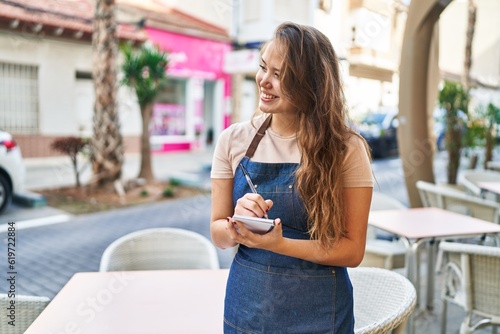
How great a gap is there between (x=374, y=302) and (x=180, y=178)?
8.24m

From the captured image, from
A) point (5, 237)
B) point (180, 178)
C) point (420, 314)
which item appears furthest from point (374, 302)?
point (180, 178)

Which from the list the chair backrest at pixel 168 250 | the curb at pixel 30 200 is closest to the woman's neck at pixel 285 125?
the chair backrest at pixel 168 250

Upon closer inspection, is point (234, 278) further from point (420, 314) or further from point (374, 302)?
point (420, 314)

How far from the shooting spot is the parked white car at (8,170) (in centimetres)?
665

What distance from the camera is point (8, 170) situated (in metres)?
6.70

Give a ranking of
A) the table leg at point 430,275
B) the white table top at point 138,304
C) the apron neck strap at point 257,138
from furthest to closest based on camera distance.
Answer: the table leg at point 430,275 → the white table top at point 138,304 → the apron neck strap at point 257,138

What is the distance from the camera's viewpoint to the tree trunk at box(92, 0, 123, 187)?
27.8 ft

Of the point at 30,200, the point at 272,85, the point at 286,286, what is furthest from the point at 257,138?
the point at 30,200

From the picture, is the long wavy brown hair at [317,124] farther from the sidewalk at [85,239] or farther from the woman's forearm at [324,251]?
the sidewalk at [85,239]

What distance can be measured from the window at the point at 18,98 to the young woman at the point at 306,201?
503 inches

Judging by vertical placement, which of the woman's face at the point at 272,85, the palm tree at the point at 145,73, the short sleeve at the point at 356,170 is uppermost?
the palm tree at the point at 145,73

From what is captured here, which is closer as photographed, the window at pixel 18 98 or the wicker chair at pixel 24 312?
the wicker chair at pixel 24 312

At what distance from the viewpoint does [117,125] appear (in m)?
8.70

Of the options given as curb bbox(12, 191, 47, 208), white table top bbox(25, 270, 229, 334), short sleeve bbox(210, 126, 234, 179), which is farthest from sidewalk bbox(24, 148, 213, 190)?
short sleeve bbox(210, 126, 234, 179)
